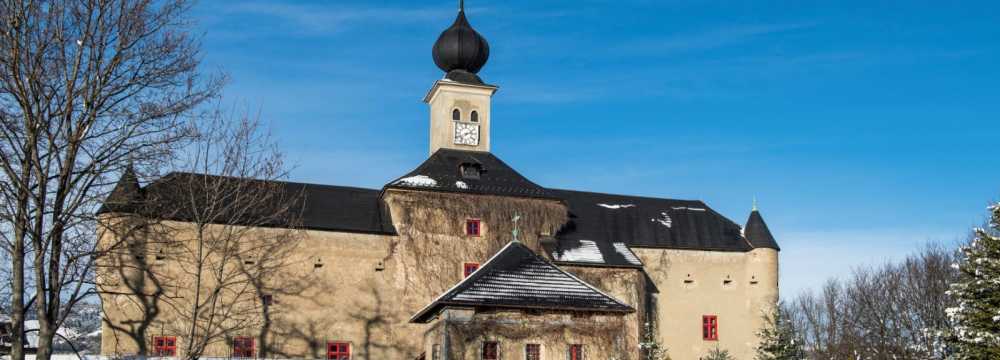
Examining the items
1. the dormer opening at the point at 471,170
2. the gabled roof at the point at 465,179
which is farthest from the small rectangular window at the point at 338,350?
the dormer opening at the point at 471,170

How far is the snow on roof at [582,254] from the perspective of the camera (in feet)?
119

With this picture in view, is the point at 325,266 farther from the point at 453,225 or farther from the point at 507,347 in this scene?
the point at 507,347

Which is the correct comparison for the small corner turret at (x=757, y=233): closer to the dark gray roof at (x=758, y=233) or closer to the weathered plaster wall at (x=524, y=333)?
the dark gray roof at (x=758, y=233)

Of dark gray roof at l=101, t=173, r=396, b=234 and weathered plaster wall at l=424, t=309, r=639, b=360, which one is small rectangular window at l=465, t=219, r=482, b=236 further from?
weathered plaster wall at l=424, t=309, r=639, b=360

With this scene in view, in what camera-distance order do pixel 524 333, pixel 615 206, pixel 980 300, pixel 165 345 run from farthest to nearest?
pixel 615 206 < pixel 165 345 < pixel 524 333 < pixel 980 300

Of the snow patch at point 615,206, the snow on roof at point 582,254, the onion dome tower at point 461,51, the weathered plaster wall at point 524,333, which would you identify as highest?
the onion dome tower at point 461,51

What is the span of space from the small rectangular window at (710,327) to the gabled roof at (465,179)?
7764 mm

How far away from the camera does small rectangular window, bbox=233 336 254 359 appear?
33.6 meters

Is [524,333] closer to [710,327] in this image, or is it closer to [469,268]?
[469,268]

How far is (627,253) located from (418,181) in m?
7.71

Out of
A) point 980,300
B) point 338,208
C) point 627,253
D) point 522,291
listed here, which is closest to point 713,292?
point 627,253

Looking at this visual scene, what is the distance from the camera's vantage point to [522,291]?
25078 millimetres

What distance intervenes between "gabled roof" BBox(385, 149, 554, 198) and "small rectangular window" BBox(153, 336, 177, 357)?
8.28 meters

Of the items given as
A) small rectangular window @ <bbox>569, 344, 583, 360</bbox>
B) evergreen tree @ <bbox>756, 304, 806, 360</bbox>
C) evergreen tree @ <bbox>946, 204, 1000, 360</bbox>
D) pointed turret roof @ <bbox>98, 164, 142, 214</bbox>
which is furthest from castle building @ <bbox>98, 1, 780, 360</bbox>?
evergreen tree @ <bbox>946, 204, 1000, 360</bbox>
